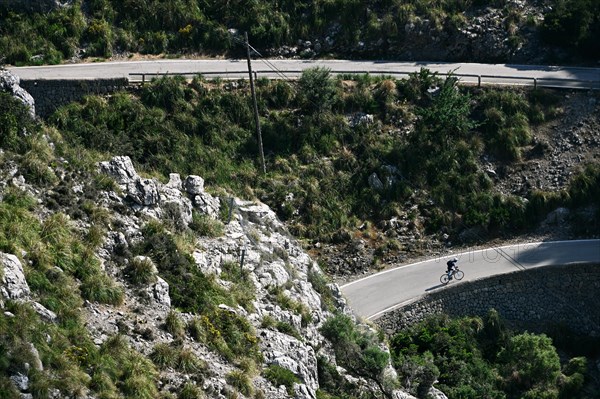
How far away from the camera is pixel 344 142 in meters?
48.4

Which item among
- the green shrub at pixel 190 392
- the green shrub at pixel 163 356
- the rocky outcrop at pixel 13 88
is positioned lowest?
the green shrub at pixel 190 392

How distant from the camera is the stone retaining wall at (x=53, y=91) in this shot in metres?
46.4

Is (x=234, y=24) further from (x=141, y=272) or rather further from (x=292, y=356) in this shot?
(x=292, y=356)

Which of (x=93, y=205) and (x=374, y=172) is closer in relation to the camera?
(x=93, y=205)

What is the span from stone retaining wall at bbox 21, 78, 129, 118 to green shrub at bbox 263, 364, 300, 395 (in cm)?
2196

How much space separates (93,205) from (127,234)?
5.15 ft

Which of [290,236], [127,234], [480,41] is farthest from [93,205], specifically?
[480,41]

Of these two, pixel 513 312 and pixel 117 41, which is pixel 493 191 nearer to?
pixel 513 312

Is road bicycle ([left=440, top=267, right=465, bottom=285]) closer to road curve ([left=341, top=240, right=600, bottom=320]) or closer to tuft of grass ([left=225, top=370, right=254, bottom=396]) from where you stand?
road curve ([left=341, top=240, right=600, bottom=320])

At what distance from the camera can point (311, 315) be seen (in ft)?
116

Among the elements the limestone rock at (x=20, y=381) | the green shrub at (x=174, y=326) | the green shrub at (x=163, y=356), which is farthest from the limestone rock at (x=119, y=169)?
the limestone rock at (x=20, y=381)

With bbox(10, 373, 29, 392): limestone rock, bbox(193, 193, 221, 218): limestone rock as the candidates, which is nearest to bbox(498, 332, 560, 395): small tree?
bbox(193, 193, 221, 218): limestone rock

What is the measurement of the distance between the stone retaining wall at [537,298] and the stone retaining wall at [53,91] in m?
19.9

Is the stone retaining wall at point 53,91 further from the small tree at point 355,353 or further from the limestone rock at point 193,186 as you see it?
the small tree at point 355,353
